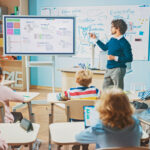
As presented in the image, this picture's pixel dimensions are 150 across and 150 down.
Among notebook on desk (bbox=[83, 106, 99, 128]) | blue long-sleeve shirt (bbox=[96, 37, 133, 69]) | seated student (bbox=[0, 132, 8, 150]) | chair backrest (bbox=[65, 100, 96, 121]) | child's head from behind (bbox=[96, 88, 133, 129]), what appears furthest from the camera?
blue long-sleeve shirt (bbox=[96, 37, 133, 69])

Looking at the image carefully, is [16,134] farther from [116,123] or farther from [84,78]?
[84,78]

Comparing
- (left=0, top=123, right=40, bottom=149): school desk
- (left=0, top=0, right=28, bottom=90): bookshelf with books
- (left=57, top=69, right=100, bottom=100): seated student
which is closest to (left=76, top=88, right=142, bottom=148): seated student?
(left=0, top=123, right=40, bottom=149): school desk

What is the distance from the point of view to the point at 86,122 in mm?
1896

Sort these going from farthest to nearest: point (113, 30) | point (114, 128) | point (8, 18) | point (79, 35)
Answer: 1. point (79, 35)
2. point (8, 18)
3. point (113, 30)
4. point (114, 128)

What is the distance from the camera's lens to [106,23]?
551cm

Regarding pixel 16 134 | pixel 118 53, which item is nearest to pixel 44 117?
pixel 118 53

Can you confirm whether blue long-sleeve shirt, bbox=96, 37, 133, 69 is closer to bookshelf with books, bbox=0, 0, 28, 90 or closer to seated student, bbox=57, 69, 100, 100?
seated student, bbox=57, 69, 100, 100

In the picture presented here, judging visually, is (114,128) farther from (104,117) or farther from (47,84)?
(47,84)

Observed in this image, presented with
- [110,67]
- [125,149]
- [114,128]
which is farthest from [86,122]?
[110,67]

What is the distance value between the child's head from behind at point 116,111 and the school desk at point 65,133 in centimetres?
36

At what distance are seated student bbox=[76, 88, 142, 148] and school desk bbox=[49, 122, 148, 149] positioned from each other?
29 cm

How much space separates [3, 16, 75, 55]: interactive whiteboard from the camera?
14.0ft

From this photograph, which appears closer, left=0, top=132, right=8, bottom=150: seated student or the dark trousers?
left=0, top=132, right=8, bottom=150: seated student

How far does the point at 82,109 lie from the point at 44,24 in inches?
98.1
